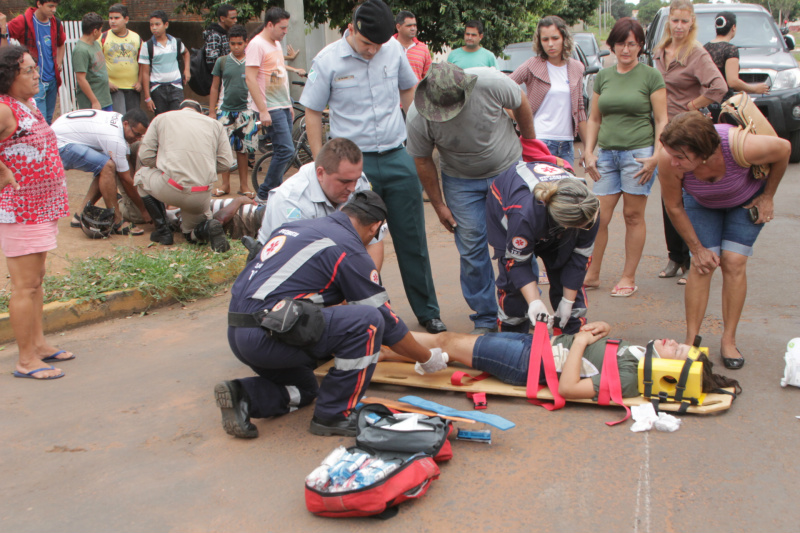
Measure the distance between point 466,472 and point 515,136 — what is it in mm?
2383

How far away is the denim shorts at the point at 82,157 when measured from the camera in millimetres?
6680

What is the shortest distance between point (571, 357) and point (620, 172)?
221 centimetres

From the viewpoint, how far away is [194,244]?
6.82 meters

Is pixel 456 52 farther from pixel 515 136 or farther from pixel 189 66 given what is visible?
pixel 515 136

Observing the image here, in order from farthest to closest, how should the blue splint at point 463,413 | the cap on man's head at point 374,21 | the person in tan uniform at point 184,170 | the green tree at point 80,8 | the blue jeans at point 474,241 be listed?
1. the green tree at point 80,8
2. the person in tan uniform at point 184,170
3. the blue jeans at point 474,241
4. the cap on man's head at point 374,21
5. the blue splint at point 463,413

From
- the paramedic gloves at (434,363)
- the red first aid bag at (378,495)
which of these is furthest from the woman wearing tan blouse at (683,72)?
the red first aid bag at (378,495)

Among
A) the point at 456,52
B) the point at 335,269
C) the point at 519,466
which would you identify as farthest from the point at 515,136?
the point at 456,52

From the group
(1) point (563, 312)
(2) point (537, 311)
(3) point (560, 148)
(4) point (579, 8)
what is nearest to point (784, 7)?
(4) point (579, 8)

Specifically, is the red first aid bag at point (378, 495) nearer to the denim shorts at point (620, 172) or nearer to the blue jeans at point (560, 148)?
the denim shorts at point (620, 172)

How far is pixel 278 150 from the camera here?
7.89 metres

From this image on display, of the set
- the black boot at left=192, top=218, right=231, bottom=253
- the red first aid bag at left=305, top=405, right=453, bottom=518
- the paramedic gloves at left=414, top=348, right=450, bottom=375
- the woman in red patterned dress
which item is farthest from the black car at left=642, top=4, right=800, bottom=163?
the red first aid bag at left=305, top=405, right=453, bottom=518

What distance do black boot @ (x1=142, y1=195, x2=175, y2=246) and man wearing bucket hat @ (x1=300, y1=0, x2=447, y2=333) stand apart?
103 inches

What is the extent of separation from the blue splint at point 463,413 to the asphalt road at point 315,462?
129 millimetres

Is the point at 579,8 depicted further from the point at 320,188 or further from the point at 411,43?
the point at 320,188
